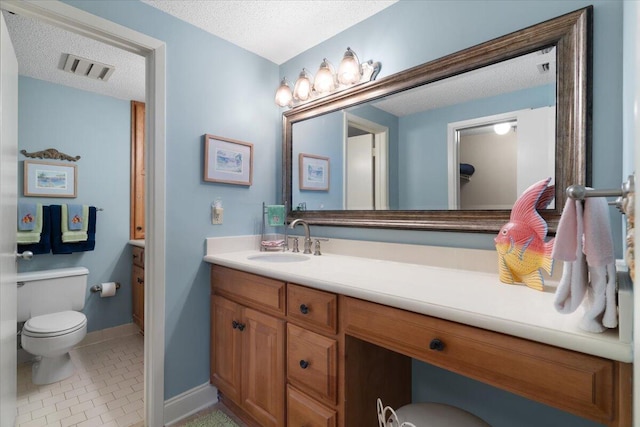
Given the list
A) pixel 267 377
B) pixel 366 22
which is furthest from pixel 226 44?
pixel 267 377

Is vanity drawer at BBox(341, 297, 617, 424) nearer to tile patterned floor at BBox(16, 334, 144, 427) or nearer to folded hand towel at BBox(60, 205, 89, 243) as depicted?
tile patterned floor at BBox(16, 334, 144, 427)

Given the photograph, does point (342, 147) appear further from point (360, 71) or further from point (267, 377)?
point (267, 377)

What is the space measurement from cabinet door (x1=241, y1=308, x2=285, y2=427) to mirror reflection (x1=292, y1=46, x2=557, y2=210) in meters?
0.82

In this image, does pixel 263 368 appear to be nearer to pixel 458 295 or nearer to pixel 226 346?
pixel 226 346

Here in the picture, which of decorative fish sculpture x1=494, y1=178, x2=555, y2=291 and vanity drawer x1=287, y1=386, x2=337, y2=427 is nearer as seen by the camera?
decorative fish sculpture x1=494, y1=178, x2=555, y2=291

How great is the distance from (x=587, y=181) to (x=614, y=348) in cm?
68

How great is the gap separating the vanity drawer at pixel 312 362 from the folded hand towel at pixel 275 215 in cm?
88

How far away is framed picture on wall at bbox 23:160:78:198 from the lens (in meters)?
2.36

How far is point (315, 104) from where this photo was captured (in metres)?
1.94

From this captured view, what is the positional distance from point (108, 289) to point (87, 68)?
180 centimetres

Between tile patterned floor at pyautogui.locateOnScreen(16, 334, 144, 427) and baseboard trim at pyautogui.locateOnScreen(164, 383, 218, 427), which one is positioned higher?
baseboard trim at pyautogui.locateOnScreen(164, 383, 218, 427)

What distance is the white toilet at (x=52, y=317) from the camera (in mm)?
1938

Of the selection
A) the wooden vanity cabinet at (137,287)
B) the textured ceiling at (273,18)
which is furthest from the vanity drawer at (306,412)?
the wooden vanity cabinet at (137,287)

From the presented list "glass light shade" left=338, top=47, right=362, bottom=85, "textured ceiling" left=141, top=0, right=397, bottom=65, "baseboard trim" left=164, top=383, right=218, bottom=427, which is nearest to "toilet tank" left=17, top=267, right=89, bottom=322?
"baseboard trim" left=164, top=383, right=218, bottom=427
